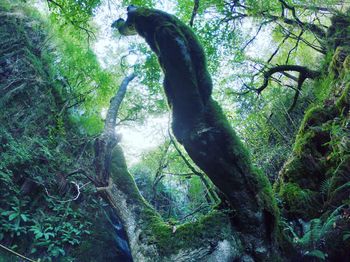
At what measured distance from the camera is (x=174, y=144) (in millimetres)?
5246

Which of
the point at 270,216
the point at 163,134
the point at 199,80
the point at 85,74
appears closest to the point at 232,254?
the point at 270,216

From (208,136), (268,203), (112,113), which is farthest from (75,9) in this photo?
(268,203)

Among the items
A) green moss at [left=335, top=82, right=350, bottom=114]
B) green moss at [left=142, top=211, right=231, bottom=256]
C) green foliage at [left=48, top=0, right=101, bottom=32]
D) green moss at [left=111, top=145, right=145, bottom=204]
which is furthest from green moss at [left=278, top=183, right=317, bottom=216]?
green foliage at [left=48, top=0, right=101, bottom=32]

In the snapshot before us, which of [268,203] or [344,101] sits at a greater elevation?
[344,101]

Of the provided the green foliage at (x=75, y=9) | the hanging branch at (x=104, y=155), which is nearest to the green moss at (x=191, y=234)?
the hanging branch at (x=104, y=155)

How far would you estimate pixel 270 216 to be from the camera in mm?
4012

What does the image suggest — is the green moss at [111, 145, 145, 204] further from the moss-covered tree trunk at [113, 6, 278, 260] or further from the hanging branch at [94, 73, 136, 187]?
the moss-covered tree trunk at [113, 6, 278, 260]

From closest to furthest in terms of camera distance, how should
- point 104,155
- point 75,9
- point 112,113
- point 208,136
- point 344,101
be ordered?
point 208,136 → point 104,155 → point 112,113 → point 344,101 → point 75,9

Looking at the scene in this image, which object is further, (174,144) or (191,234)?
(174,144)

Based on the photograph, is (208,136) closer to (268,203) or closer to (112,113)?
(268,203)

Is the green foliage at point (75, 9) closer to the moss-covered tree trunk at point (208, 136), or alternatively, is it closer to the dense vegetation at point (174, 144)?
the dense vegetation at point (174, 144)

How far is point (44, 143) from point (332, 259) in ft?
21.1

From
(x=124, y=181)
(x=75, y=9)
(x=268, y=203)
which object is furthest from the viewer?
(x=75, y=9)

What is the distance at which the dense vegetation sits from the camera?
13.0 feet
